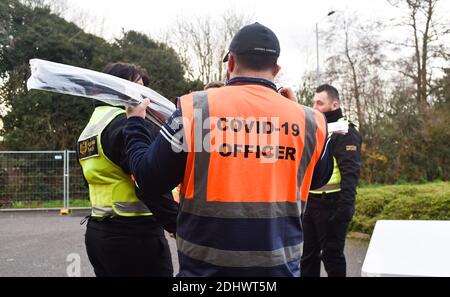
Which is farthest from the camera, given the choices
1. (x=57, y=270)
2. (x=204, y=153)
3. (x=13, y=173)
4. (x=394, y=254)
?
(x=13, y=173)

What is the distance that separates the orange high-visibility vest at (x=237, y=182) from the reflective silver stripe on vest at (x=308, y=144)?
0.19 ft

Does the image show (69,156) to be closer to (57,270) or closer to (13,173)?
(13,173)

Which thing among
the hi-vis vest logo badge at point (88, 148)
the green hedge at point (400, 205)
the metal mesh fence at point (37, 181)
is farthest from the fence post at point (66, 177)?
the hi-vis vest logo badge at point (88, 148)

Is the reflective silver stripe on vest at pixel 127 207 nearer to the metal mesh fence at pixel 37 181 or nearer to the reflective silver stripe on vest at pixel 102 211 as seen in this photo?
the reflective silver stripe on vest at pixel 102 211

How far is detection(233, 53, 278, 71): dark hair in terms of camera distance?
2.01m

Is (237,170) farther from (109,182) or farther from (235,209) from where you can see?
(109,182)

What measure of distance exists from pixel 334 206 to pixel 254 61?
2894 mm

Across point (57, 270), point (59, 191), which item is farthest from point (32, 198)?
point (57, 270)

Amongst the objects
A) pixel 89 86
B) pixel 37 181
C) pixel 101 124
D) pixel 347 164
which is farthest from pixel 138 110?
pixel 37 181

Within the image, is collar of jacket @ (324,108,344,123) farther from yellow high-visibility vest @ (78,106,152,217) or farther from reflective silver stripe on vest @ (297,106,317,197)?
reflective silver stripe on vest @ (297,106,317,197)

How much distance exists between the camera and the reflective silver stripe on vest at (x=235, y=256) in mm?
1882

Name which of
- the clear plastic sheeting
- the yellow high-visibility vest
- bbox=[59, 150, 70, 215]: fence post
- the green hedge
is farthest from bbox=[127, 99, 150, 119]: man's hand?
bbox=[59, 150, 70, 215]: fence post

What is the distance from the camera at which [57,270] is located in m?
6.02

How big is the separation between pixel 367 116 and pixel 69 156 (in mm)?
12272
